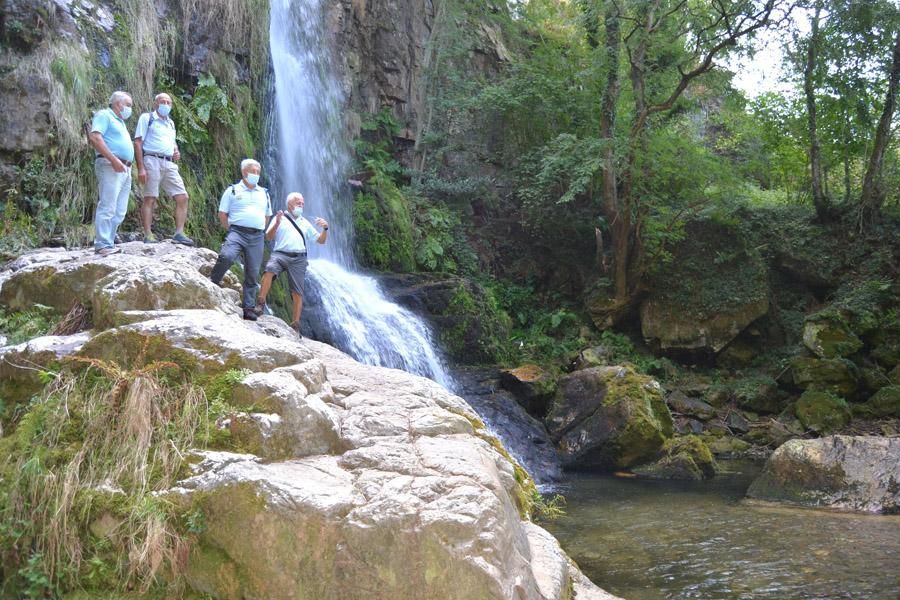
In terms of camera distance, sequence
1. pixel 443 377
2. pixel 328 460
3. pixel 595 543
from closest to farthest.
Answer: pixel 328 460
pixel 595 543
pixel 443 377

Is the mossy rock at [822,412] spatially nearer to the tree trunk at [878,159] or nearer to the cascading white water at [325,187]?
the tree trunk at [878,159]

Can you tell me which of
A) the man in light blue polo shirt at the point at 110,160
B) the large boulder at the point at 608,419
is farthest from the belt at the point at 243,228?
the large boulder at the point at 608,419

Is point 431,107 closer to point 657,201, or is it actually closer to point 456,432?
point 657,201

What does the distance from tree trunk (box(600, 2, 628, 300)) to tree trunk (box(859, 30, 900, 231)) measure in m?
5.69

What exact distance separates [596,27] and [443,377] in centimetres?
975

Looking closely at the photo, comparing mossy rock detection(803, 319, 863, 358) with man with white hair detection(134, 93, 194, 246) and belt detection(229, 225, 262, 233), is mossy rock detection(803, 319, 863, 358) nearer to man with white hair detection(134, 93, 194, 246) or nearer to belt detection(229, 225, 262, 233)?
belt detection(229, 225, 262, 233)

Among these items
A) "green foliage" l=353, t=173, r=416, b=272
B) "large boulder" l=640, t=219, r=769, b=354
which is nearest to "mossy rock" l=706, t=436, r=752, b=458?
"large boulder" l=640, t=219, r=769, b=354

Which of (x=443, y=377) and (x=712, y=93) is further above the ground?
(x=712, y=93)

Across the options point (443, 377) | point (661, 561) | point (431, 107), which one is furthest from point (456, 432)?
point (431, 107)

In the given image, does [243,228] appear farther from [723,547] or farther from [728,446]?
[728,446]

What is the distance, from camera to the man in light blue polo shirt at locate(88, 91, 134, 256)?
6.33 metres

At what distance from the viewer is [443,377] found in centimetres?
1177

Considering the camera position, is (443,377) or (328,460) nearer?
(328,460)

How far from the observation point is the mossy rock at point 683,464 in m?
10.6
